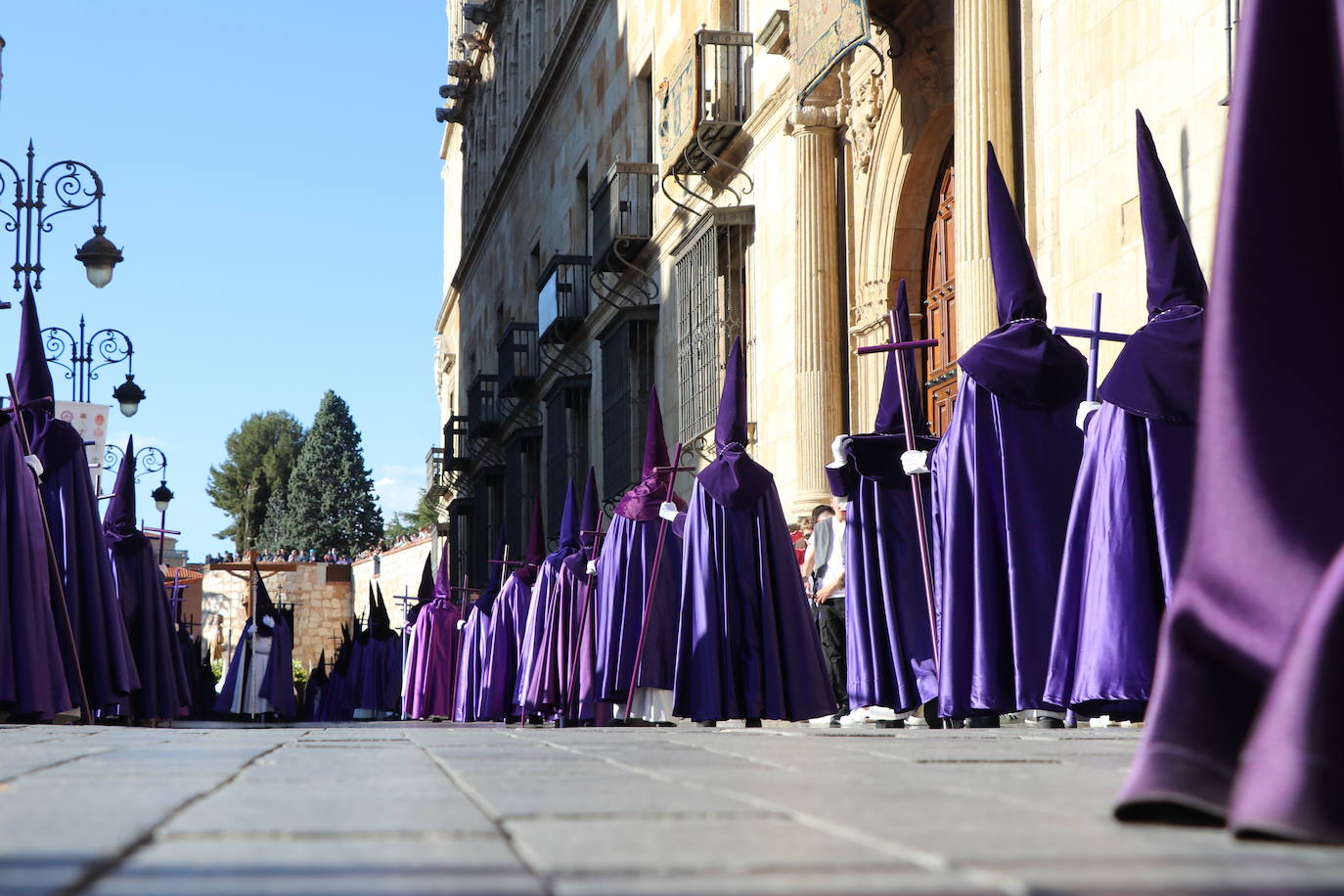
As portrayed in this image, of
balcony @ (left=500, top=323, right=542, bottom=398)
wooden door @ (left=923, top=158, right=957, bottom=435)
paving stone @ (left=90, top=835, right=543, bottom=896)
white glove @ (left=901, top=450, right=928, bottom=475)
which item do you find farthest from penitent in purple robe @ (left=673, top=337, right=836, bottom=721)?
balcony @ (left=500, top=323, right=542, bottom=398)

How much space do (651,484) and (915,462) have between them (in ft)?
13.1

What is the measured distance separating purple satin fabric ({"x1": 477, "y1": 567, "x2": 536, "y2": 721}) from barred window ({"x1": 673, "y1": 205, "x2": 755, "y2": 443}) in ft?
8.42

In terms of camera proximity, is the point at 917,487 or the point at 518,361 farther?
the point at 518,361

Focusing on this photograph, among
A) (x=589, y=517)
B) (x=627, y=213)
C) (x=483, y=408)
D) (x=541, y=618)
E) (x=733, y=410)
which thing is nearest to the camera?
(x=733, y=410)

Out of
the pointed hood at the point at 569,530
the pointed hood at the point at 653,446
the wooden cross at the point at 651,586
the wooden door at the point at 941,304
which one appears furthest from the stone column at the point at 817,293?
the wooden cross at the point at 651,586

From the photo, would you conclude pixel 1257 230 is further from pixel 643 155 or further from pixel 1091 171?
pixel 643 155

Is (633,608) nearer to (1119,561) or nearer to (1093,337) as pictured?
(1093,337)

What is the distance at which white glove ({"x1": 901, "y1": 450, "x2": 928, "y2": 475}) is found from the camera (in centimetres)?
915

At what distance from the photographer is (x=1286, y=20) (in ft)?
9.12

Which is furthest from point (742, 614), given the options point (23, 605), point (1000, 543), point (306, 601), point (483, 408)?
point (306, 601)

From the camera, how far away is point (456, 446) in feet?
141

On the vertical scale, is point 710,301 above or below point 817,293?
above

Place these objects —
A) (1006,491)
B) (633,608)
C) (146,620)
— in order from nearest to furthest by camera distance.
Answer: (1006,491) → (633,608) → (146,620)

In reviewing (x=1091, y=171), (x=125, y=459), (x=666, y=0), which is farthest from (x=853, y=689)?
(x=666, y=0)
